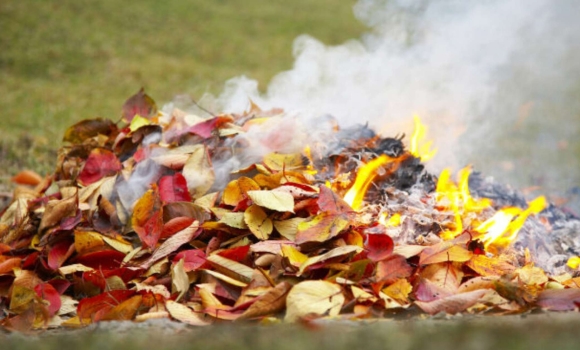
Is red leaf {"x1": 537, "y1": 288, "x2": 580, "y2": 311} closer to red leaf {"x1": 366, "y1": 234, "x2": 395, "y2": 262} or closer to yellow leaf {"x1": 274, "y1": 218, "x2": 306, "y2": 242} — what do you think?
red leaf {"x1": 366, "y1": 234, "x2": 395, "y2": 262}

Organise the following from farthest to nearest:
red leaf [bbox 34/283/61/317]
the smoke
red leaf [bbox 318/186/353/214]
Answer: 1. the smoke
2. red leaf [bbox 318/186/353/214]
3. red leaf [bbox 34/283/61/317]

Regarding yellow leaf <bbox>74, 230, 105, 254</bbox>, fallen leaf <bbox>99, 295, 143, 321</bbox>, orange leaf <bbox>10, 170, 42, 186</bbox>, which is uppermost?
orange leaf <bbox>10, 170, 42, 186</bbox>

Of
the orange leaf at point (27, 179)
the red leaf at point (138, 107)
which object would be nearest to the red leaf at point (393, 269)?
the red leaf at point (138, 107)

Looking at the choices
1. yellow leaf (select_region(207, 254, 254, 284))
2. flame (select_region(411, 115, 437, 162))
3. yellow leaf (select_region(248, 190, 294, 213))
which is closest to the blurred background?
flame (select_region(411, 115, 437, 162))

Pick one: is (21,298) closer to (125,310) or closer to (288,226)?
(125,310)

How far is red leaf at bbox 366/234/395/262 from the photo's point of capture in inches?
75.2

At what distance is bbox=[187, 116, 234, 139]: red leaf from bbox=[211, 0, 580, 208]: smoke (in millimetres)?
384

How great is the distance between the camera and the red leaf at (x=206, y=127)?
2.67 metres

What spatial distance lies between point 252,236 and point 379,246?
0.46 m

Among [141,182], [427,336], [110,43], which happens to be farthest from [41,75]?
[427,336]

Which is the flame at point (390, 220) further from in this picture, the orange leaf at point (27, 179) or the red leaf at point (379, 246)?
the orange leaf at point (27, 179)

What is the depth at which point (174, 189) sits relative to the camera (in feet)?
7.71

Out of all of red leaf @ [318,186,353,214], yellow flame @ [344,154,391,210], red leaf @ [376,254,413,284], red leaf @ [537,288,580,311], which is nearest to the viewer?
red leaf @ [537,288,580,311]

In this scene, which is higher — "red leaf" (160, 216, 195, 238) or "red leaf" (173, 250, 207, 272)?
"red leaf" (160, 216, 195, 238)
